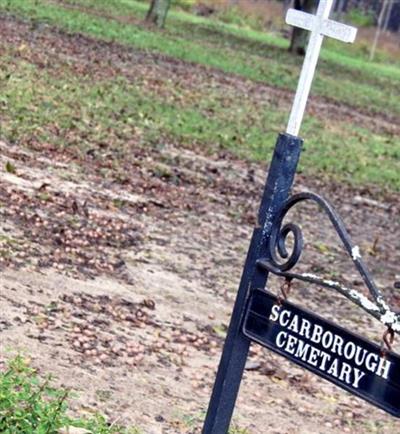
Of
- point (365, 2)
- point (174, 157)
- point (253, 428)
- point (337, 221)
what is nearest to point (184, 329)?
point (253, 428)

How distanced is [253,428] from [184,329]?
4.61 ft

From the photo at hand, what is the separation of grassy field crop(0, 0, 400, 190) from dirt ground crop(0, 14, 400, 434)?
1.06 m

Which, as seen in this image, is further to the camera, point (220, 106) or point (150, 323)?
point (220, 106)

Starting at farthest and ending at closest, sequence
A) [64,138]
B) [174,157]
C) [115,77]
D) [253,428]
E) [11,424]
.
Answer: [115,77] → [174,157] → [64,138] → [253,428] → [11,424]

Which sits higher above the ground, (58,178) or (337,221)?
(337,221)

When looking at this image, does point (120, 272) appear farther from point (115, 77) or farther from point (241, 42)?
point (241, 42)

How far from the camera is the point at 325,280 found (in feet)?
12.3

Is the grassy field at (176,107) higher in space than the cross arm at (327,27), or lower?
lower

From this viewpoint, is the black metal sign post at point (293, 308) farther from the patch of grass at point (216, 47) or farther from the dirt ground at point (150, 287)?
the patch of grass at point (216, 47)

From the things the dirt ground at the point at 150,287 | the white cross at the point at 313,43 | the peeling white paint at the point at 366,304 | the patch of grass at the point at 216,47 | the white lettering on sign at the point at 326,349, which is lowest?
the dirt ground at the point at 150,287

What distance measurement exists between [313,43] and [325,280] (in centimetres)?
80

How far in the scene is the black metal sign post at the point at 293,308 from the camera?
11.5 ft

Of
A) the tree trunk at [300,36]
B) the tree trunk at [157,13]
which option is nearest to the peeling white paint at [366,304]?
the tree trunk at [157,13]

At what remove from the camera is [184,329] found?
7.09m
